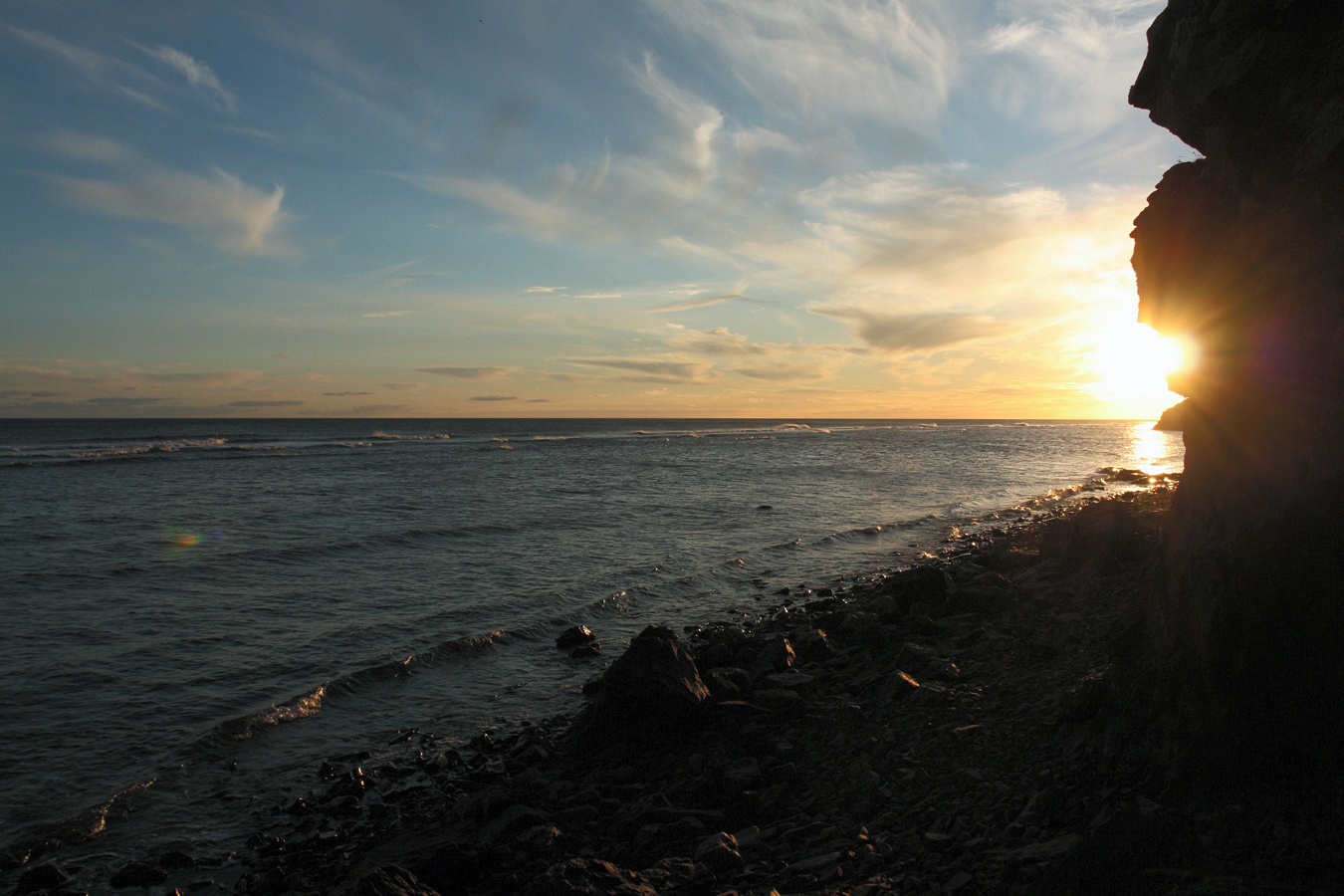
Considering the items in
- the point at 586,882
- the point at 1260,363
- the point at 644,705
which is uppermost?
the point at 1260,363

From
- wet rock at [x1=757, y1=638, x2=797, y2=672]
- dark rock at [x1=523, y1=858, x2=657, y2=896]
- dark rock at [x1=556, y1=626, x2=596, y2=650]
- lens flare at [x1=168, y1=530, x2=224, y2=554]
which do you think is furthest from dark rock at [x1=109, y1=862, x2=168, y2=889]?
lens flare at [x1=168, y1=530, x2=224, y2=554]

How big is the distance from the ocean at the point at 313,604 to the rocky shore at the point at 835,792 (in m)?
1.21

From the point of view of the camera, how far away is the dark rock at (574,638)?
1460cm

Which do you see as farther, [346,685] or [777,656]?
[346,685]

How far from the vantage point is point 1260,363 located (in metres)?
6.21

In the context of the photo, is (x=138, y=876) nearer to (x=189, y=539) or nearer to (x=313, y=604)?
(x=313, y=604)

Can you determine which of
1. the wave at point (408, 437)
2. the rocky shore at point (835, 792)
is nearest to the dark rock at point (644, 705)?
the rocky shore at point (835, 792)

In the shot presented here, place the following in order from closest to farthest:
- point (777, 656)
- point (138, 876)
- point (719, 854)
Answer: point (719, 854), point (138, 876), point (777, 656)

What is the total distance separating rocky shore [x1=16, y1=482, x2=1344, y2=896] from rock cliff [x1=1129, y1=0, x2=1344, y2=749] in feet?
1.26

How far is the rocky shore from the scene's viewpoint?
5273mm

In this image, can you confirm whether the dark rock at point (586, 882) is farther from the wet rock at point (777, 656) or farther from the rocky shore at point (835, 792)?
the wet rock at point (777, 656)

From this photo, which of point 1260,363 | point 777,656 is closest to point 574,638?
point 777,656

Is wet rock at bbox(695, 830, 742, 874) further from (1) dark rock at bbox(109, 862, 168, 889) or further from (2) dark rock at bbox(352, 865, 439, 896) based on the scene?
(1) dark rock at bbox(109, 862, 168, 889)

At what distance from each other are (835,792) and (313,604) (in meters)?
13.8
